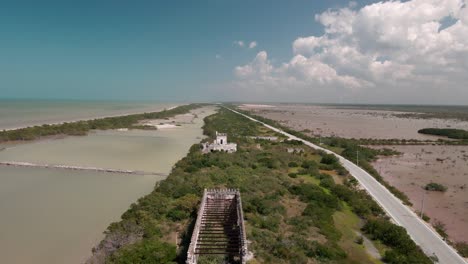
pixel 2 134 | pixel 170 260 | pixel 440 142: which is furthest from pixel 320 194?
pixel 2 134

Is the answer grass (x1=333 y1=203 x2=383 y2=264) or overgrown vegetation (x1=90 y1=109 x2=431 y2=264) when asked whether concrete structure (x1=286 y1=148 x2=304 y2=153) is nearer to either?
overgrown vegetation (x1=90 y1=109 x2=431 y2=264)

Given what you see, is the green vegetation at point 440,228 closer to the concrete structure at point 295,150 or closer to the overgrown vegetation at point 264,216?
the overgrown vegetation at point 264,216

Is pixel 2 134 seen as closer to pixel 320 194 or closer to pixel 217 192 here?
pixel 217 192

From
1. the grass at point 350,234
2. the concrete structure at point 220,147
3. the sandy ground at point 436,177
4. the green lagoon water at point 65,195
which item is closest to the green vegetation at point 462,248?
the sandy ground at point 436,177

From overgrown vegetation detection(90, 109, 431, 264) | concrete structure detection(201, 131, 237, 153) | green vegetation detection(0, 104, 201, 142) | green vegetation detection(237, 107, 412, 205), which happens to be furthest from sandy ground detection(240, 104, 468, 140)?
green vegetation detection(0, 104, 201, 142)

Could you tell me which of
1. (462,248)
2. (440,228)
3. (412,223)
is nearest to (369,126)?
(440,228)
